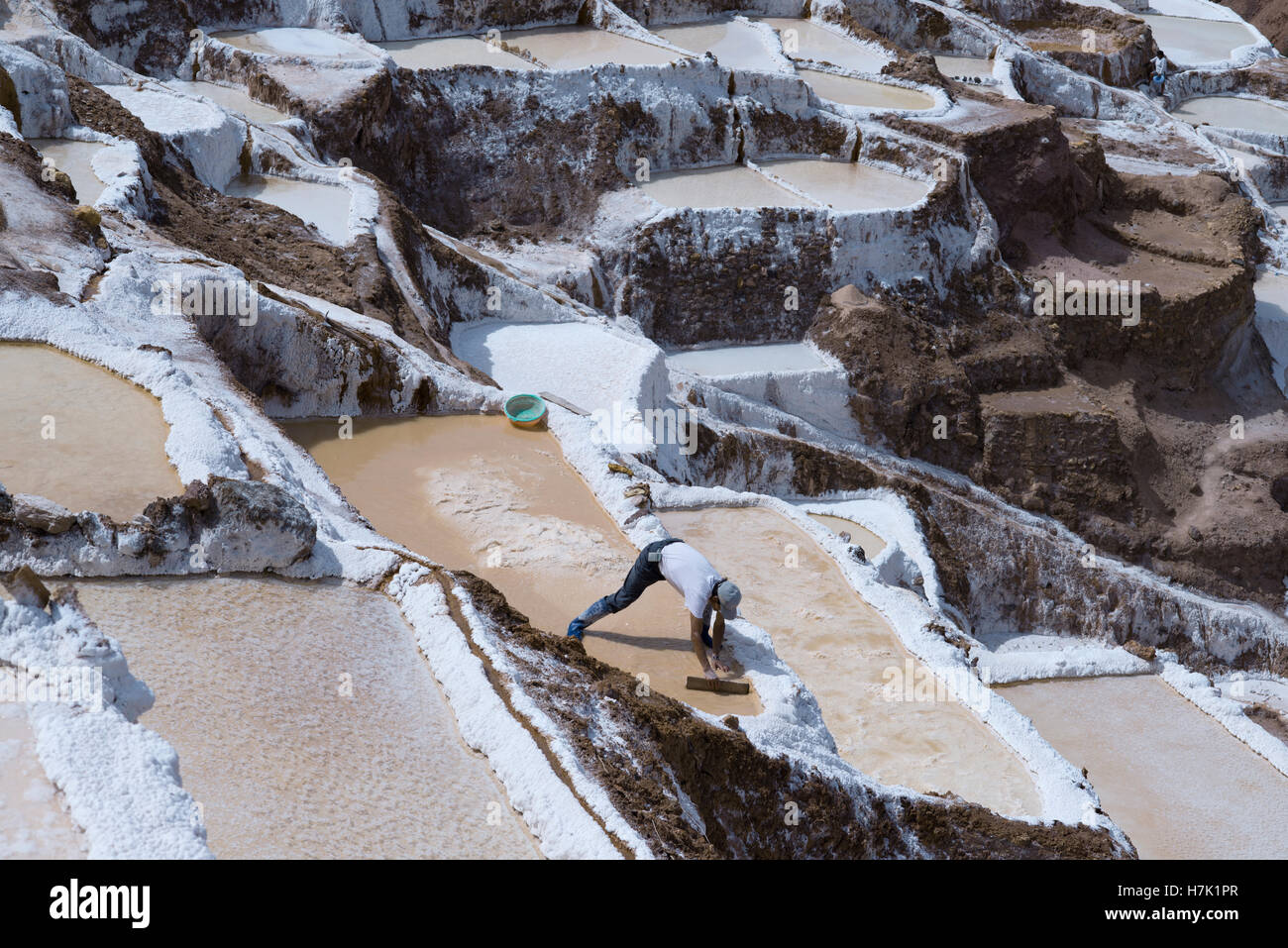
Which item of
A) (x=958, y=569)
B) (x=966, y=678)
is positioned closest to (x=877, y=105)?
(x=958, y=569)

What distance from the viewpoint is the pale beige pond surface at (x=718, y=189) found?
958 inches

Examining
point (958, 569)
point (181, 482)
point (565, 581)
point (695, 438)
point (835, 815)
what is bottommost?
point (958, 569)

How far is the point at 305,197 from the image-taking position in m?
18.4

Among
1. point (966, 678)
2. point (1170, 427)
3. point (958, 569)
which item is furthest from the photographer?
point (1170, 427)

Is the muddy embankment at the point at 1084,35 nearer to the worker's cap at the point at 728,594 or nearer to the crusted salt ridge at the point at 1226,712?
the crusted salt ridge at the point at 1226,712

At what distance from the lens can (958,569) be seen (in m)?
19.6

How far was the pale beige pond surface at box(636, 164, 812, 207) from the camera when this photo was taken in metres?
24.3

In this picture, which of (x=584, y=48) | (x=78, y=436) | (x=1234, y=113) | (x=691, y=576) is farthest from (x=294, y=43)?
(x=1234, y=113)

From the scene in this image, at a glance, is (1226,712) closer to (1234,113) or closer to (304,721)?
(304,721)

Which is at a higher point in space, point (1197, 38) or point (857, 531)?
point (1197, 38)

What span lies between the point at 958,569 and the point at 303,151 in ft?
41.5

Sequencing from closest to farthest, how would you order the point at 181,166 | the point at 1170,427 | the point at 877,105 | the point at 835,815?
1. the point at 835,815
2. the point at 181,166
3. the point at 1170,427
4. the point at 877,105

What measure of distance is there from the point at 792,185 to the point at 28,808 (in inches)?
866

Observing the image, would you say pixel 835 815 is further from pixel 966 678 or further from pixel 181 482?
pixel 181 482
